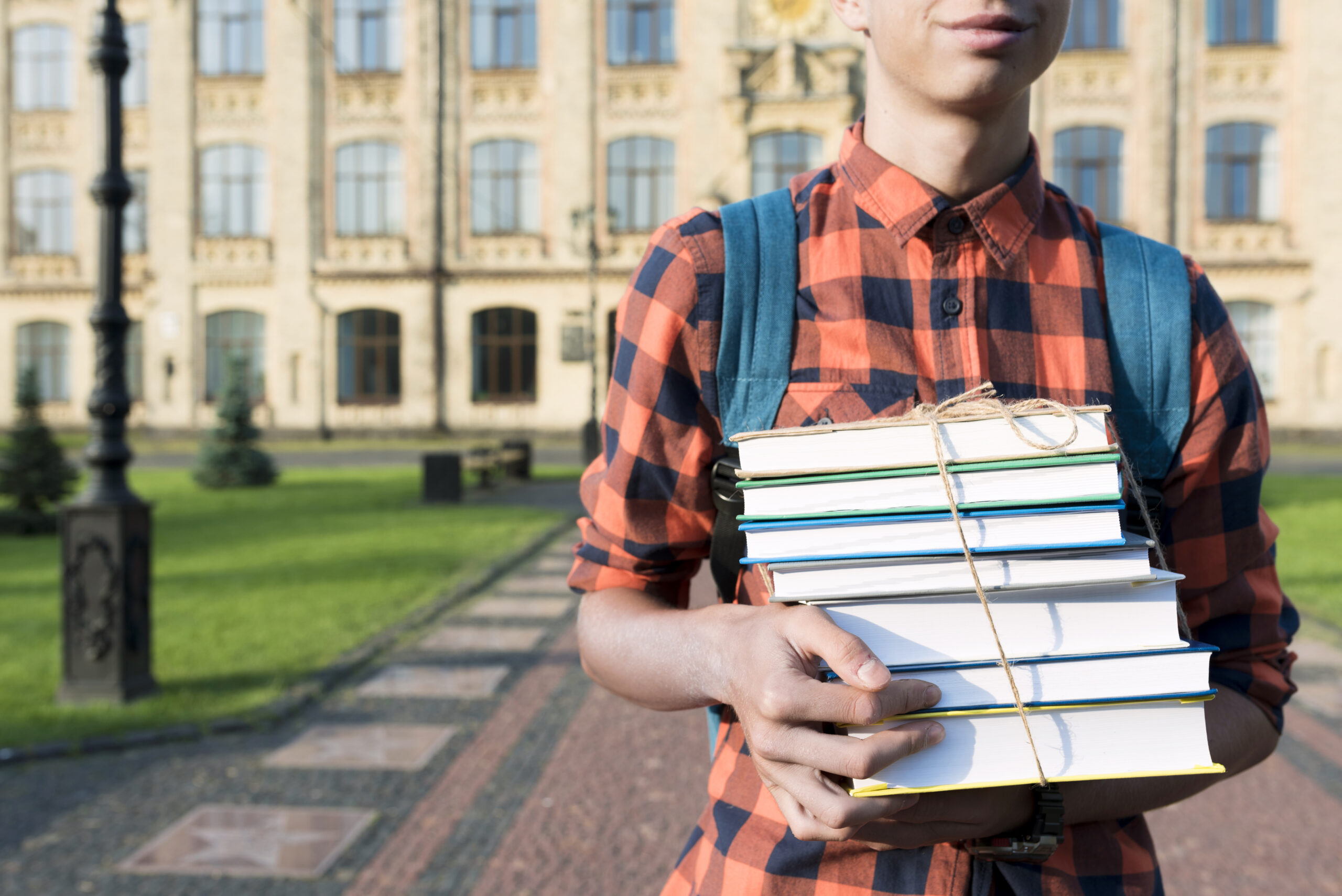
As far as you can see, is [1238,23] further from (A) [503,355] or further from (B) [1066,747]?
(B) [1066,747]

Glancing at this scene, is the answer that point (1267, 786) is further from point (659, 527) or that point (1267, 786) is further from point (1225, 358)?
point (659, 527)

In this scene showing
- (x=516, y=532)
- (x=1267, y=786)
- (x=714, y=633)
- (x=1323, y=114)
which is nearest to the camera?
(x=714, y=633)

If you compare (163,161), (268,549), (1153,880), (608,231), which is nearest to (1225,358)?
(1153,880)

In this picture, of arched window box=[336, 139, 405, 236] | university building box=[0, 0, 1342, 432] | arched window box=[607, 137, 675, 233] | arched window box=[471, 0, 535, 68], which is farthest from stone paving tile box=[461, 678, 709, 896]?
arched window box=[471, 0, 535, 68]

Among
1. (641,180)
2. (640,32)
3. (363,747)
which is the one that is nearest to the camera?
(363,747)

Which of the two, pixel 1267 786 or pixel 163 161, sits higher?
pixel 163 161

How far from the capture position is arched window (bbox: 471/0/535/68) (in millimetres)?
27297

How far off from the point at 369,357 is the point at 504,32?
956 centimetres

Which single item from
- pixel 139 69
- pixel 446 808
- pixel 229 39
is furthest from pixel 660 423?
pixel 139 69

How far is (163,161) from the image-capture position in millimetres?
27812

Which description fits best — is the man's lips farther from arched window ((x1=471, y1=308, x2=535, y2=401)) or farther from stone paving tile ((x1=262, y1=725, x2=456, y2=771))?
arched window ((x1=471, y1=308, x2=535, y2=401))

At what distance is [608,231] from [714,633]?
26.5 m

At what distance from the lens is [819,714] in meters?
0.87

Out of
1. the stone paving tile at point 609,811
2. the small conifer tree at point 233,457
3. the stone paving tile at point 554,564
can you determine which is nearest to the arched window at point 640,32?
the small conifer tree at point 233,457
